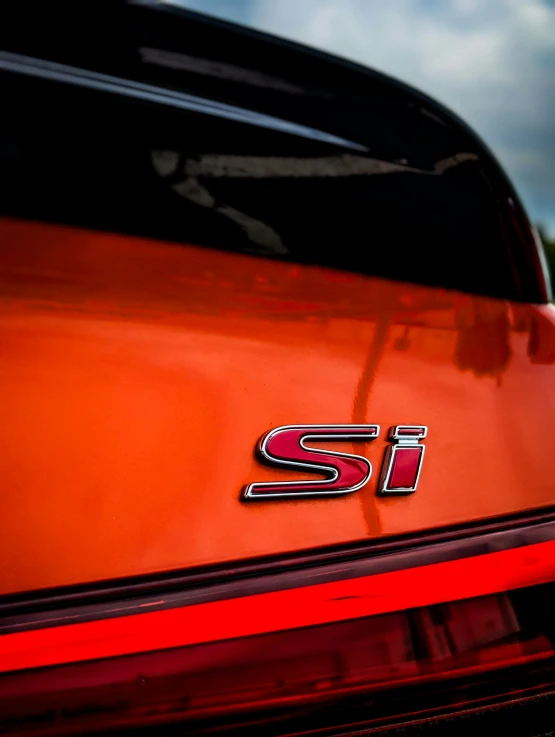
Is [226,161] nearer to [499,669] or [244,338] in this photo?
[244,338]

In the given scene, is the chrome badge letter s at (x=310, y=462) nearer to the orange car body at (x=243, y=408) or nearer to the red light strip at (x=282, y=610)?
the orange car body at (x=243, y=408)

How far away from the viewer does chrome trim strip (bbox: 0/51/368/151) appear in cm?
76

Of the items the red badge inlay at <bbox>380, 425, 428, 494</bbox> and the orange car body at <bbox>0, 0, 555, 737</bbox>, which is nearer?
the orange car body at <bbox>0, 0, 555, 737</bbox>

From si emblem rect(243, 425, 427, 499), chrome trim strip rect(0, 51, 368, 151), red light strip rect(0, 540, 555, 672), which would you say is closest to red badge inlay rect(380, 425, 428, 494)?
si emblem rect(243, 425, 427, 499)

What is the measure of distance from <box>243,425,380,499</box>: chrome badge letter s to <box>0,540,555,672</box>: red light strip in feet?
0.40

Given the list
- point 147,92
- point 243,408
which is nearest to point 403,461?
point 243,408

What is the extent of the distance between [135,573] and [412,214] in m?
0.62

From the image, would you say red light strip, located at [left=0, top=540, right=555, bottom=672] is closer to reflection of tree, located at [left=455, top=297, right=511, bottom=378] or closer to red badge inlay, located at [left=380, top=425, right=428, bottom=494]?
red badge inlay, located at [left=380, top=425, right=428, bottom=494]

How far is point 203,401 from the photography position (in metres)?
0.84

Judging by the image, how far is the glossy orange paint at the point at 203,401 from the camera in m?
0.79

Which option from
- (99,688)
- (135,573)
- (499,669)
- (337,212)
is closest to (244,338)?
(337,212)

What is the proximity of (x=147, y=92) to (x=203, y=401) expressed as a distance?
40cm

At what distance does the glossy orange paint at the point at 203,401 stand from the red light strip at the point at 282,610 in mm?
60

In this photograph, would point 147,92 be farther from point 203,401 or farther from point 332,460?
point 332,460
